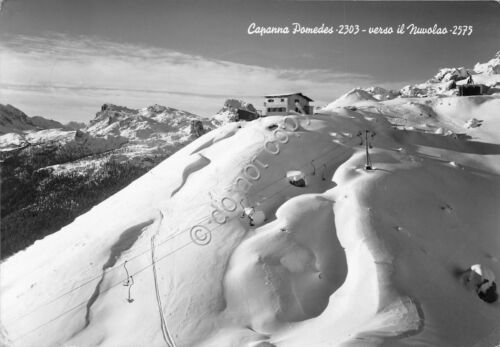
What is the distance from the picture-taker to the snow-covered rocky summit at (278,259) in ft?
67.6

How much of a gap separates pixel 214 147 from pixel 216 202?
43.8ft

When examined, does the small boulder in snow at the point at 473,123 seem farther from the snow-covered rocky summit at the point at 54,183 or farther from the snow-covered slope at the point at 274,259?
the snow-covered rocky summit at the point at 54,183

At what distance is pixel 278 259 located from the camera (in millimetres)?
24016

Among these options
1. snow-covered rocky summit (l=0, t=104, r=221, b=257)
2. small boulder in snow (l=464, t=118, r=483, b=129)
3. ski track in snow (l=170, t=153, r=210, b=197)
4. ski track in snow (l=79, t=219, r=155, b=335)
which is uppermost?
small boulder in snow (l=464, t=118, r=483, b=129)

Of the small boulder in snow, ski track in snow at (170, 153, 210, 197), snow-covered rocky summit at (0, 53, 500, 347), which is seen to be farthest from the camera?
the small boulder in snow

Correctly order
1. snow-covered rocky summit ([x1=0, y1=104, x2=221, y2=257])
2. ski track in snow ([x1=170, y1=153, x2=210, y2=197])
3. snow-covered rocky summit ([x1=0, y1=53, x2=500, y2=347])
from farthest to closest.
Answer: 1. snow-covered rocky summit ([x1=0, y1=104, x2=221, y2=257])
2. ski track in snow ([x1=170, y1=153, x2=210, y2=197])
3. snow-covered rocky summit ([x1=0, y1=53, x2=500, y2=347])

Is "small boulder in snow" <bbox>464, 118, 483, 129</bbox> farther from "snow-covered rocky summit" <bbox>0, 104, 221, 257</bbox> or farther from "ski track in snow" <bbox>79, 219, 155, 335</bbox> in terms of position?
"snow-covered rocky summit" <bbox>0, 104, 221, 257</bbox>

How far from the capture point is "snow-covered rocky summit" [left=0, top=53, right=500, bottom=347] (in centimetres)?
2061

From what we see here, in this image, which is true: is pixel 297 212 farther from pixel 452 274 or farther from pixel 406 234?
pixel 452 274

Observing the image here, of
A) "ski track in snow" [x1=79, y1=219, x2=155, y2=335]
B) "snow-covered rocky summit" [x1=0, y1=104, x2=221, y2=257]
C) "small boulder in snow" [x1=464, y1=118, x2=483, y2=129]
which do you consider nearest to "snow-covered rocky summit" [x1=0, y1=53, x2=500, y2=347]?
"ski track in snow" [x1=79, y1=219, x2=155, y2=335]

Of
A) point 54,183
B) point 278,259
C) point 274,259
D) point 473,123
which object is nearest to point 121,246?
point 274,259

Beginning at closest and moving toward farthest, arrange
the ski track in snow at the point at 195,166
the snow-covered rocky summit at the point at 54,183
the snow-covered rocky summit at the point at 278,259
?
the snow-covered rocky summit at the point at 278,259 → the ski track in snow at the point at 195,166 → the snow-covered rocky summit at the point at 54,183

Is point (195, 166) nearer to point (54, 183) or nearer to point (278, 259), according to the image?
point (278, 259)

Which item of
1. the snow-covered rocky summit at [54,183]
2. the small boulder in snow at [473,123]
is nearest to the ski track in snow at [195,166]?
the small boulder in snow at [473,123]
